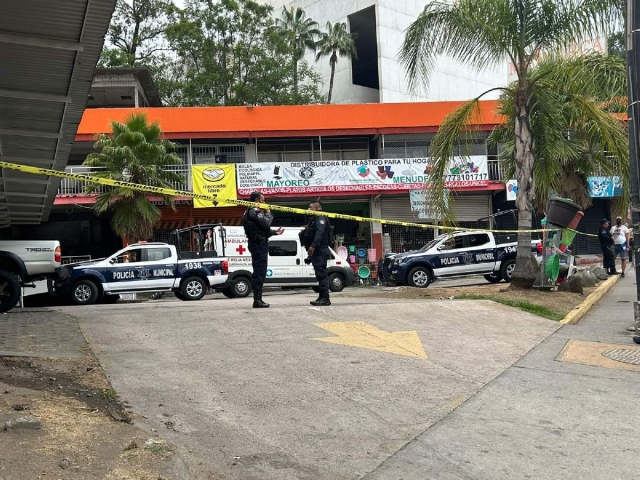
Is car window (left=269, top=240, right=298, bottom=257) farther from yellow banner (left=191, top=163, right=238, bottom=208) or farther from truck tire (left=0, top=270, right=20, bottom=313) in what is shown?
truck tire (left=0, top=270, right=20, bottom=313)

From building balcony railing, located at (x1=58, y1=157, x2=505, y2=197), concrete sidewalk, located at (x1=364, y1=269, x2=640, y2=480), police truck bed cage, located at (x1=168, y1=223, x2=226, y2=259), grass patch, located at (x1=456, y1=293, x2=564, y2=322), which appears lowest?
concrete sidewalk, located at (x1=364, y1=269, x2=640, y2=480)

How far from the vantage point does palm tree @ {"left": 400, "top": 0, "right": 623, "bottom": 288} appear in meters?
13.7

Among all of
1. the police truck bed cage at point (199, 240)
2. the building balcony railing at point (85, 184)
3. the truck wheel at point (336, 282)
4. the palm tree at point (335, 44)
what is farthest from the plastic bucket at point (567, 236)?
the palm tree at point (335, 44)

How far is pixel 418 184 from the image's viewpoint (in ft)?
94.8

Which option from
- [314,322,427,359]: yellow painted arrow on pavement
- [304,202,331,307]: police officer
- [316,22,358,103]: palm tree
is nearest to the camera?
[314,322,427,359]: yellow painted arrow on pavement

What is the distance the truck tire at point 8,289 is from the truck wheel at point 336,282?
10520mm

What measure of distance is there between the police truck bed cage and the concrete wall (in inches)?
967

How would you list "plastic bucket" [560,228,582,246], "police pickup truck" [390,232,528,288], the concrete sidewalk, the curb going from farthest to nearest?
1. "police pickup truck" [390,232,528,288]
2. "plastic bucket" [560,228,582,246]
3. the curb
4. the concrete sidewalk

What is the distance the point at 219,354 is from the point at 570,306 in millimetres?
7717

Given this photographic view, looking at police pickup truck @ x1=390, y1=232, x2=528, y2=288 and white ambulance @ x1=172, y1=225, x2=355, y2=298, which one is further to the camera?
police pickup truck @ x1=390, y1=232, x2=528, y2=288

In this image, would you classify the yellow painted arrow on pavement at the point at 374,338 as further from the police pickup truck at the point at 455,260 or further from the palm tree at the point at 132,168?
the palm tree at the point at 132,168

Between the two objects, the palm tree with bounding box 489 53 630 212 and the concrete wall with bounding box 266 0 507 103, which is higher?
the concrete wall with bounding box 266 0 507 103

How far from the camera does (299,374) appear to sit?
→ 6496 millimetres

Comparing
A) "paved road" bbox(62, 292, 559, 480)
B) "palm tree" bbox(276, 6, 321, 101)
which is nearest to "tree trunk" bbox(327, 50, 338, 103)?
"palm tree" bbox(276, 6, 321, 101)
